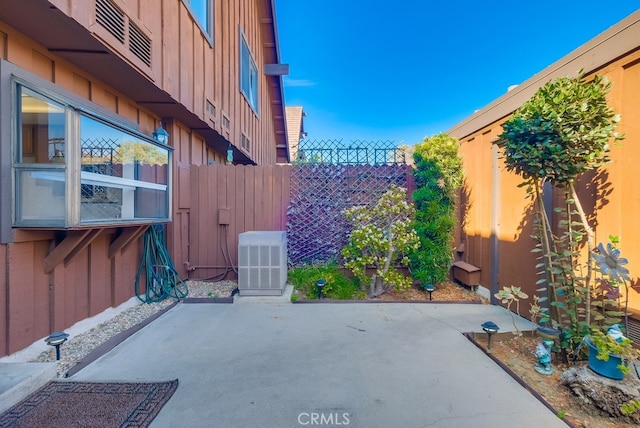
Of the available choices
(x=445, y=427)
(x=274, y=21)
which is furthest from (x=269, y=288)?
(x=274, y=21)

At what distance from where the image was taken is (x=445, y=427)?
157 cm

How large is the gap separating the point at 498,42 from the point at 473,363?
9316 mm

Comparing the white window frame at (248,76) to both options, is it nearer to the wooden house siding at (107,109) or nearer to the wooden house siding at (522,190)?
the wooden house siding at (107,109)

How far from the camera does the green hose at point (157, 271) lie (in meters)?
3.62

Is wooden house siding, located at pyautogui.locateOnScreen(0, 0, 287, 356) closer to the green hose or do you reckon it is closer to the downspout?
the green hose

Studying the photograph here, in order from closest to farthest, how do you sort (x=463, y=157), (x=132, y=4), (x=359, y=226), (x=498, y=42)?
1. (x=132, y=4)
2. (x=359, y=226)
3. (x=463, y=157)
4. (x=498, y=42)

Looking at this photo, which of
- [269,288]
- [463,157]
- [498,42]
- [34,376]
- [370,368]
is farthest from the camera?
[498,42]

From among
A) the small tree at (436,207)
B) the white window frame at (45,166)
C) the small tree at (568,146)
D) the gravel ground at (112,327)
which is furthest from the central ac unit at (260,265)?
the small tree at (568,146)

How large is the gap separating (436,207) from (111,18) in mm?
4106

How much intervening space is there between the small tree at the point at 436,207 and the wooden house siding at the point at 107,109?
250cm

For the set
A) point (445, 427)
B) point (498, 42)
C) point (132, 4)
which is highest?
point (498, 42)

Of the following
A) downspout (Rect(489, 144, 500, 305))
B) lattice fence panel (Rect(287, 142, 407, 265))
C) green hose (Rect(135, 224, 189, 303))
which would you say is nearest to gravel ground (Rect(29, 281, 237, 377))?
green hose (Rect(135, 224, 189, 303))

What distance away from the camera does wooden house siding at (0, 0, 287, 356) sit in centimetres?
204

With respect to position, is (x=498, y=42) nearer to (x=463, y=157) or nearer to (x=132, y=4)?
(x=463, y=157)
